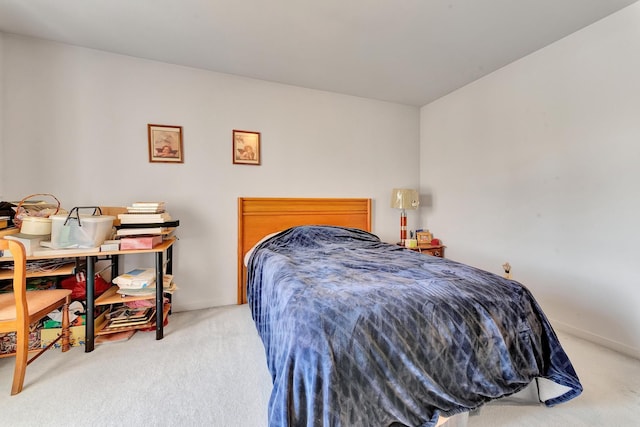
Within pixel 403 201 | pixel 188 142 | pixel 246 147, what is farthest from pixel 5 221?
pixel 403 201

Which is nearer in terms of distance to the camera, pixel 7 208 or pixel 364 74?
pixel 7 208

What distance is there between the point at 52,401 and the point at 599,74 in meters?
4.35

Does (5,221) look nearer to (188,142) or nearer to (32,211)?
(32,211)

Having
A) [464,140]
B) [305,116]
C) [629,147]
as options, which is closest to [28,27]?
[305,116]

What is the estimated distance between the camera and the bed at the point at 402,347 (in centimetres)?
107

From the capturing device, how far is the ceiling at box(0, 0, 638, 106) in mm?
1967

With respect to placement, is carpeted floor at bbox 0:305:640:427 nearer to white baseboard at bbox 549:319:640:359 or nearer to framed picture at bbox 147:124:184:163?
white baseboard at bbox 549:319:640:359

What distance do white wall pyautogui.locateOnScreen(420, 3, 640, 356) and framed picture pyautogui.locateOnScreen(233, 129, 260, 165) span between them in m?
2.50

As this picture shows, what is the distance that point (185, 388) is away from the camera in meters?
1.63

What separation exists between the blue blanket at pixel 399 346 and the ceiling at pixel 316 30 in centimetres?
189

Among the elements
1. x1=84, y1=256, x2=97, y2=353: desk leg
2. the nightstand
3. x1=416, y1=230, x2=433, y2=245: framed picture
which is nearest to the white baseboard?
the nightstand

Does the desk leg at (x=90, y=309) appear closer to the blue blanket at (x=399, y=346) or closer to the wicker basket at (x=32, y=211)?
the wicker basket at (x=32, y=211)

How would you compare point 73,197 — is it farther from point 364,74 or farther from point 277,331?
point 364,74

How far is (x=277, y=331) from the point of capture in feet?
4.37
